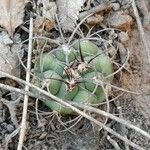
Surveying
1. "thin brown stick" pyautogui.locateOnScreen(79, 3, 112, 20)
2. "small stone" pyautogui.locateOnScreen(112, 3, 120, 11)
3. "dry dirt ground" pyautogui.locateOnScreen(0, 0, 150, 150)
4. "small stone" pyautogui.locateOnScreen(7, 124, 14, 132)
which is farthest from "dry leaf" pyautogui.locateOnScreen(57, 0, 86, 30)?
"small stone" pyautogui.locateOnScreen(7, 124, 14, 132)

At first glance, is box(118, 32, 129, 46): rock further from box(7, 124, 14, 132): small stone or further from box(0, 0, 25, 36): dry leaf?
box(7, 124, 14, 132): small stone

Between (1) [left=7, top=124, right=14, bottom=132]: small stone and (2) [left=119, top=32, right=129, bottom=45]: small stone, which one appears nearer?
(1) [left=7, top=124, right=14, bottom=132]: small stone

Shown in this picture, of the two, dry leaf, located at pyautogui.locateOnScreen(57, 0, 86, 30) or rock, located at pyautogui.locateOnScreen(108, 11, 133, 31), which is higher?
dry leaf, located at pyautogui.locateOnScreen(57, 0, 86, 30)

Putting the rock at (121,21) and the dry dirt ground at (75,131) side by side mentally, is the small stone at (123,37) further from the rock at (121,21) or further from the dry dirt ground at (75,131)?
the dry dirt ground at (75,131)

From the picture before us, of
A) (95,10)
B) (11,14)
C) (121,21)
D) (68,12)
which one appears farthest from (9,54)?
(121,21)

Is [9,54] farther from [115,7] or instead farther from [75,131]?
[115,7]

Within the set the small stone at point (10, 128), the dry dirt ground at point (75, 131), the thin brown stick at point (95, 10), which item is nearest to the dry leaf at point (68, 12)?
the thin brown stick at point (95, 10)
